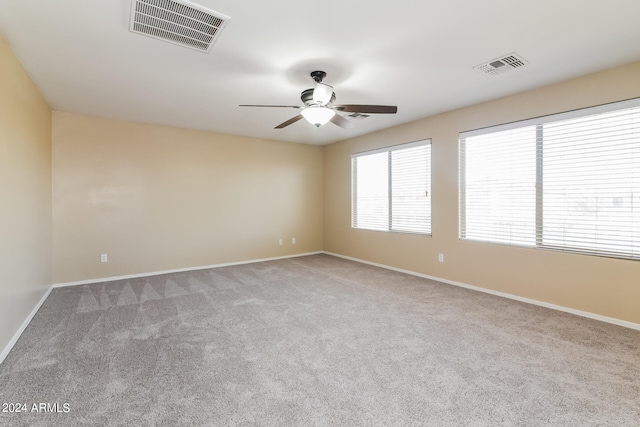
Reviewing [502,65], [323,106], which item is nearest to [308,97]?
[323,106]

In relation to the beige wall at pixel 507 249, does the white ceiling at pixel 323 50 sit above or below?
above

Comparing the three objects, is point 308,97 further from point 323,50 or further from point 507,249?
point 507,249

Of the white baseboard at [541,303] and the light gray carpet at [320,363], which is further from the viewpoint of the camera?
the white baseboard at [541,303]

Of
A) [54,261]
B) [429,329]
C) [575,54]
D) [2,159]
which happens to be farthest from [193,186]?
[575,54]

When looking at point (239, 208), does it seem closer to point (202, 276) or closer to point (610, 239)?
point (202, 276)

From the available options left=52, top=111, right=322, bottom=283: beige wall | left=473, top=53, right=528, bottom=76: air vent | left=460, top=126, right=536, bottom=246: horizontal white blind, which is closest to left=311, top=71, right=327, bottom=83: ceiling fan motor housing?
left=473, top=53, right=528, bottom=76: air vent

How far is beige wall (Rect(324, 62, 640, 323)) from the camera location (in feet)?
9.54

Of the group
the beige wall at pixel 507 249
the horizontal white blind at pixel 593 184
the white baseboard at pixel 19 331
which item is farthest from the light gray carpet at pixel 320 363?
the horizontal white blind at pixel 593 184

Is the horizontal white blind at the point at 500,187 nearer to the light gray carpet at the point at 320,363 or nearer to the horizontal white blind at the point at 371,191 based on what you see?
the light gray carpet at the point at 320,363

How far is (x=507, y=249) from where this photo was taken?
3703 mm

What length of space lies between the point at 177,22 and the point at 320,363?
278 cm

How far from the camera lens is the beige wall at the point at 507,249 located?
9.54 ft

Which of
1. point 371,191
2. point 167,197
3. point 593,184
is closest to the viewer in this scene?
point 593,184

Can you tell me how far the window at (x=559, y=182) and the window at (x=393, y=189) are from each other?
678 millimetres
